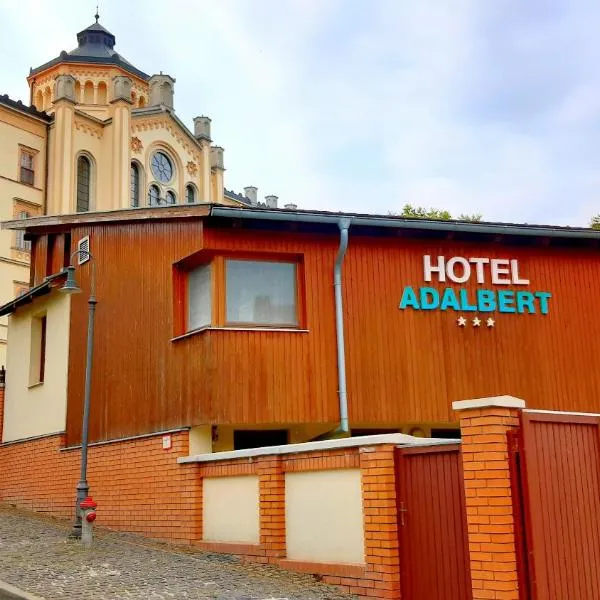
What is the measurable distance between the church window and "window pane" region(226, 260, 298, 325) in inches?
1230

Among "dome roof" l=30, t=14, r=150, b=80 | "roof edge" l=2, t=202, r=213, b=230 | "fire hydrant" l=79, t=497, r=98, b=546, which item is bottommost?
"fire hydrant" l=79, t=497, r=98, b=546

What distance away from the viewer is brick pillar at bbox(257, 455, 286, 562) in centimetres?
1045

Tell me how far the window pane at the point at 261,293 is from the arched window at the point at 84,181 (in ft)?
95.4

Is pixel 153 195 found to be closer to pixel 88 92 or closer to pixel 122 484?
pixel 88 92

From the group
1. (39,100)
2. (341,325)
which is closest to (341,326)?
(341,325)

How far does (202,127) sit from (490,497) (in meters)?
42.9

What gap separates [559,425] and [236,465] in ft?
17.0

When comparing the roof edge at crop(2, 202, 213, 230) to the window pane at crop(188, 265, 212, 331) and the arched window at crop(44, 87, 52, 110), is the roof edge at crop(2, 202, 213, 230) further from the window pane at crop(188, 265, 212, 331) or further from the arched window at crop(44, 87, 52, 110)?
the arched window at crop(44, 87, 52, 110)

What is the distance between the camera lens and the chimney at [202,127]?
156ft

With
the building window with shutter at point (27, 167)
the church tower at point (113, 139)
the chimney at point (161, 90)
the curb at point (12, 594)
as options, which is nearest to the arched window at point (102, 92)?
the church tower at point (113, 139)

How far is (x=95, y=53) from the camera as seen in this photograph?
158ft

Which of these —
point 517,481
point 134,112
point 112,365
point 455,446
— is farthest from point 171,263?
point 134,112

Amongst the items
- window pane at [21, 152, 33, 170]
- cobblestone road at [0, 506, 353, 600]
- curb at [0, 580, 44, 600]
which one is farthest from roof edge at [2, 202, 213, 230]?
window pane at [21, 152, 33, 170]

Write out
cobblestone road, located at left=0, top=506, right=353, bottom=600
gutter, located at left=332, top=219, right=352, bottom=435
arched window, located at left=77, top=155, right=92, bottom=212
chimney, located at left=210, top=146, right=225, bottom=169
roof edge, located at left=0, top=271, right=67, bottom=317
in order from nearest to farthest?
1. cobblestone road, located at left=0, top=506, right=353, bottom=600
2. gutter, located at left=332, top=219, right=352, bottom=435
3. roof edge, located at left=0, top=271, right=67, bottom=317
4. arched window, located at left=77, top=155, right=92, bottom=212
5. chimney, located at left=210, top=146, right=225, bottom=169
